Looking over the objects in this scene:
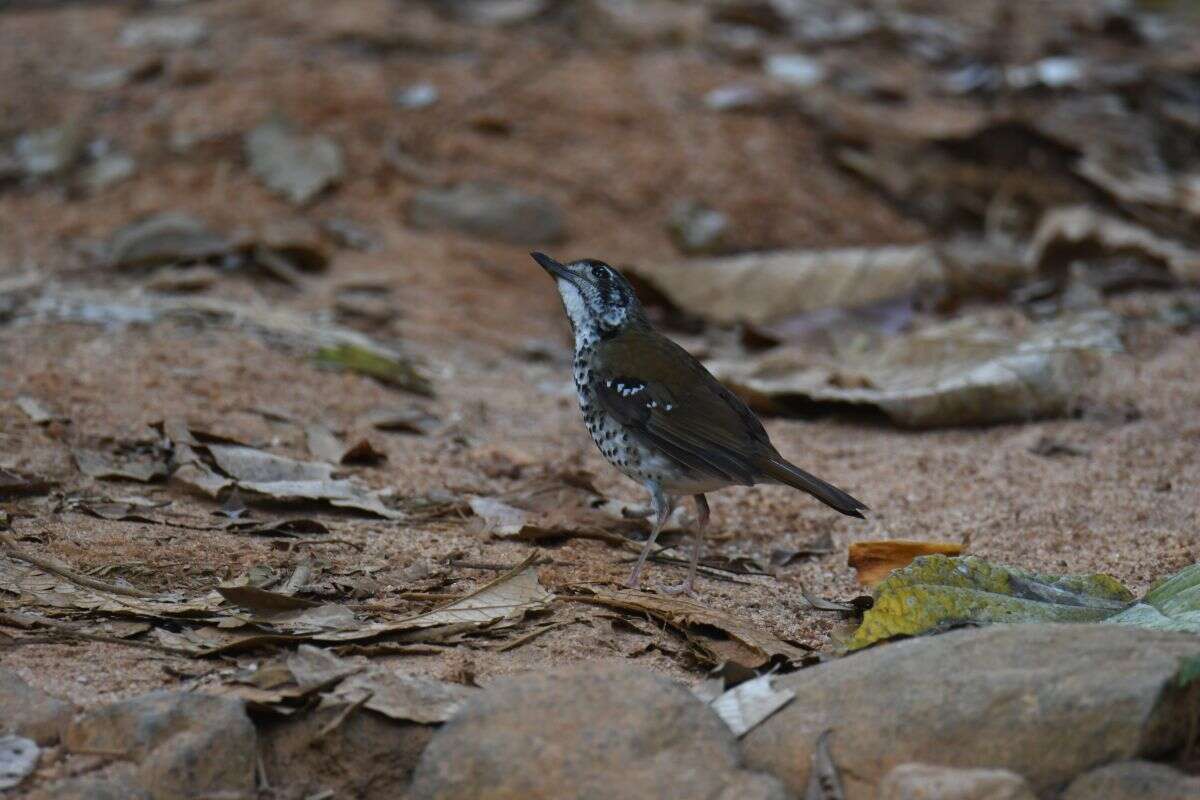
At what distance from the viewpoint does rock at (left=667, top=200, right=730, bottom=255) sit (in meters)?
8.94

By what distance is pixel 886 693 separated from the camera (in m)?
3.06

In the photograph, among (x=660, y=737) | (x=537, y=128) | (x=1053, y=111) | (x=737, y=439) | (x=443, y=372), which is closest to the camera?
(x=660, y=737)

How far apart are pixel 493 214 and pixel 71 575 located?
535cm

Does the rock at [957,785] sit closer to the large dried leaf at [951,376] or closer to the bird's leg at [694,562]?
the bird's leg at [694,562]

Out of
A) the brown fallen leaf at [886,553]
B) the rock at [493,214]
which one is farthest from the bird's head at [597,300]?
the rock at [493,214]

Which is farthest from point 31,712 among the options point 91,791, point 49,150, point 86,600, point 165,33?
point 165,33

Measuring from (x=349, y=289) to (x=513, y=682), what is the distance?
5.04 meters

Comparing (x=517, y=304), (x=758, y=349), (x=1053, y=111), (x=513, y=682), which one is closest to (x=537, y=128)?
(x=517, y=304)

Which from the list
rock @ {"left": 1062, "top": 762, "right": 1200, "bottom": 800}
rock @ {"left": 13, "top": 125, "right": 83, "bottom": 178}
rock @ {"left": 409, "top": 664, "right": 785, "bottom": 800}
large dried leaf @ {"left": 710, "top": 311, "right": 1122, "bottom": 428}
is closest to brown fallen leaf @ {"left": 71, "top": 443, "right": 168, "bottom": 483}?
rock @ {"left": 409, "top": 664, "right": 785, "bottom": 800}

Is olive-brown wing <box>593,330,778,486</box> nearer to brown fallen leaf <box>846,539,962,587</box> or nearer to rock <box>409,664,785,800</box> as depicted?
brown fallen leaf <box>846,539,962,587</box>

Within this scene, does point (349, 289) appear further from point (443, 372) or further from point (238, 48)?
point (238, 48)

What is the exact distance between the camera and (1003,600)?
3.72m

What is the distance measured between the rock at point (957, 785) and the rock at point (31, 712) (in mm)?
1772

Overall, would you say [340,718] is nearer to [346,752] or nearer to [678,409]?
[346,752]
